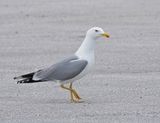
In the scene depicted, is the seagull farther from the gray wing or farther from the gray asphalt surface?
the gray asphalt surface

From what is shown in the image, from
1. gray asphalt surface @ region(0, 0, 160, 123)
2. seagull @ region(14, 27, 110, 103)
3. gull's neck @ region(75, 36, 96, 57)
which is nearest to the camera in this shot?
gray asphalt surface @ region(0, 0, 160, 123)

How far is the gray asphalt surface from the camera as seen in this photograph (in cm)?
1065

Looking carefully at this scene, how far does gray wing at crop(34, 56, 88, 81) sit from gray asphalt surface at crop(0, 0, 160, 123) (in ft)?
1.08

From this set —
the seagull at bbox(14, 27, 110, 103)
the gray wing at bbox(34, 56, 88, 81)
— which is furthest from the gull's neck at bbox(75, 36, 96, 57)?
the gray wing at bbox(34, 56, 88, 81)

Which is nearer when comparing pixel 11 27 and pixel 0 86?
pixel 0 86

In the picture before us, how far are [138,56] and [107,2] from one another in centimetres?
1085

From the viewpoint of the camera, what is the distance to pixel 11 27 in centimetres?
2031

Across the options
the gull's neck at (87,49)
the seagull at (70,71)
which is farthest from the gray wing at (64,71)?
the gull's neck at (87,49)

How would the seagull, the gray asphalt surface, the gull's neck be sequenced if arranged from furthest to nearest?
the gull's neck → the seagull → the gray asphalt surface

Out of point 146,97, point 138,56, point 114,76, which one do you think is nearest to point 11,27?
point 138,56

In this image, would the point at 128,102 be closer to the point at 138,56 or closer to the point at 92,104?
the point at 92,104

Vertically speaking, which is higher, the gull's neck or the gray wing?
the gull's neck

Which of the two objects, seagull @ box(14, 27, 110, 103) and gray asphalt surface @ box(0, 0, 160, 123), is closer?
gray asphalt surface @ box(0, 0, 160, 123)

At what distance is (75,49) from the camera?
16.7 metres
